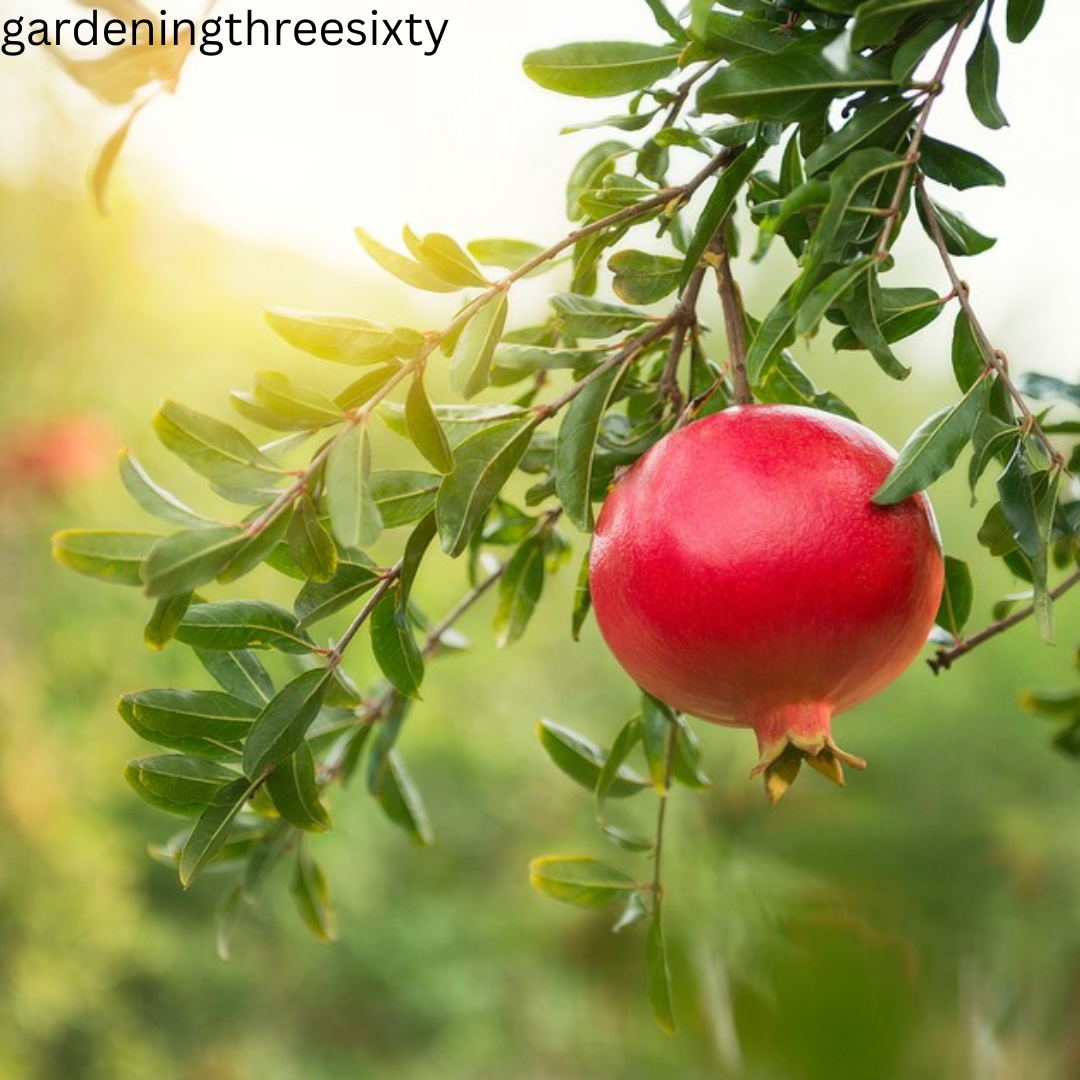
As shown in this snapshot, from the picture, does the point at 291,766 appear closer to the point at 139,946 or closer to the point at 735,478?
the point at 735,478

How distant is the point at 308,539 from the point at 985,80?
0.78ft

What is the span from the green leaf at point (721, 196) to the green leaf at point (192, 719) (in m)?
0.19

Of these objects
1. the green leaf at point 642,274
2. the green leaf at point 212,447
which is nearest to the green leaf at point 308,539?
the green leaf at point 212,447

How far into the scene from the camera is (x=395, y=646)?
383 millimetres

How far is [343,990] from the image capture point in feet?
12.4

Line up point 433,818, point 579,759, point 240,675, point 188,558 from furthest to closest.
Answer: point 433,818 → point 579,759 → point 240,675 → point 188,558

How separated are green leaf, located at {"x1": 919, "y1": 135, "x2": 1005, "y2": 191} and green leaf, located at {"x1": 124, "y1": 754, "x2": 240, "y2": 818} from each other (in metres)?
0.27

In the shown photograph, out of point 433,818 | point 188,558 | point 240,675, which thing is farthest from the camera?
point 433,818

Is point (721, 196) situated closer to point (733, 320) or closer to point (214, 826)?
point (733, 320)

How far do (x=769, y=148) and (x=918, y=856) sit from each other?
9.78 ft

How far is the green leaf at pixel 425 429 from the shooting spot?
1.08 ft

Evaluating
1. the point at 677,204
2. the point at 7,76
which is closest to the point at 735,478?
the point at 677,204

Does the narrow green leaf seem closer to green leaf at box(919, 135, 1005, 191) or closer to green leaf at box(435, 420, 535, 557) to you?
green leaf at box(435, 420, 535, 557)

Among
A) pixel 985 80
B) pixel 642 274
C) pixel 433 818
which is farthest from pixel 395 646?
pixel 433 818
